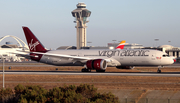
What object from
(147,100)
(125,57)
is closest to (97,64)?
(125,57)

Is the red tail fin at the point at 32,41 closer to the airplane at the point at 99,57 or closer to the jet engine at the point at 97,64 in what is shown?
the airplane at the point at 99,57

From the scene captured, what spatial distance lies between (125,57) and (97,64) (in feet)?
18.3

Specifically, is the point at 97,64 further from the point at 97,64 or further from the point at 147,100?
the point at 147,100

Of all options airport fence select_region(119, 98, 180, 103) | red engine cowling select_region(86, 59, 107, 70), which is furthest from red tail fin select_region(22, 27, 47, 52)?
airport fence select_region(119, 98, 180, 103)

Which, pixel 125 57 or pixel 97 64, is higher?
pixel 125 57

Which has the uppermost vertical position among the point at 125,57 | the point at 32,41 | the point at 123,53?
the point at 32,41

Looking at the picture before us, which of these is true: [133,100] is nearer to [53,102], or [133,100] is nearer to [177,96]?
[177,96]

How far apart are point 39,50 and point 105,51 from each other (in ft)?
46.0

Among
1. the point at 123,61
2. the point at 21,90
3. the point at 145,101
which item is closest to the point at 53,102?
the point at 21,90

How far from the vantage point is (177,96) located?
17172 mm

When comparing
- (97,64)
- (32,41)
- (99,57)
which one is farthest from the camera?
(32,41)

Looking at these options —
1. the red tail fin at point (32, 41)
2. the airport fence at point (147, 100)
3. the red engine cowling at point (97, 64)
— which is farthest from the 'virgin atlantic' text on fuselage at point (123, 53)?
the airport fence at point (147, 100)

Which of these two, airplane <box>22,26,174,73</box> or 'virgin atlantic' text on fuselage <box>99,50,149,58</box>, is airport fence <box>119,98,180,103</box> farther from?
'virgin atlantic' text on fuselage <box>99,50,149,58</box>

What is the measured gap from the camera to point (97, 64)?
152 ft
